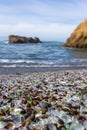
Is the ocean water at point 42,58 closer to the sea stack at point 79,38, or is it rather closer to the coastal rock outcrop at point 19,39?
the sea stack at point 79,38

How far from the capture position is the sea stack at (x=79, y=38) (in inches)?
2328

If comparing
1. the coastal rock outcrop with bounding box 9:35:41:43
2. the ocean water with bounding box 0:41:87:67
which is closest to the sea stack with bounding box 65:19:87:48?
the ocean water with bounding box 0:41:87:67

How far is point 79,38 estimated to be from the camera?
198ft

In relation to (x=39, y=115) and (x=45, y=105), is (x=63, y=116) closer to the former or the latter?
(x=39, y=115)

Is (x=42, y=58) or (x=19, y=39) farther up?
(x=19, y=39)

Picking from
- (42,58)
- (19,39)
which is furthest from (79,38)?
(19,39)

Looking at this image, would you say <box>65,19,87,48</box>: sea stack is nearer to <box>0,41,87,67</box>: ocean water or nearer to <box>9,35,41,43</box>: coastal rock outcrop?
<box>0,41,87,67</box>: ocean water

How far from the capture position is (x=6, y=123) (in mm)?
3355

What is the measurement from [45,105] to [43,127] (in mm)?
1333

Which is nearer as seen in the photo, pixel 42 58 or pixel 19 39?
pixel 42 58

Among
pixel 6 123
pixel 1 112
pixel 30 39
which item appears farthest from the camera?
pixel 30 39

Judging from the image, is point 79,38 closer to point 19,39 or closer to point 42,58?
point 42,58

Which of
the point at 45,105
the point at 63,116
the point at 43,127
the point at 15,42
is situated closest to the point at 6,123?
the point at 43,127

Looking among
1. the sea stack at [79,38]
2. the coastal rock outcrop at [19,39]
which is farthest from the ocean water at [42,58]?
the coastal rock outcrop at [19,39]
